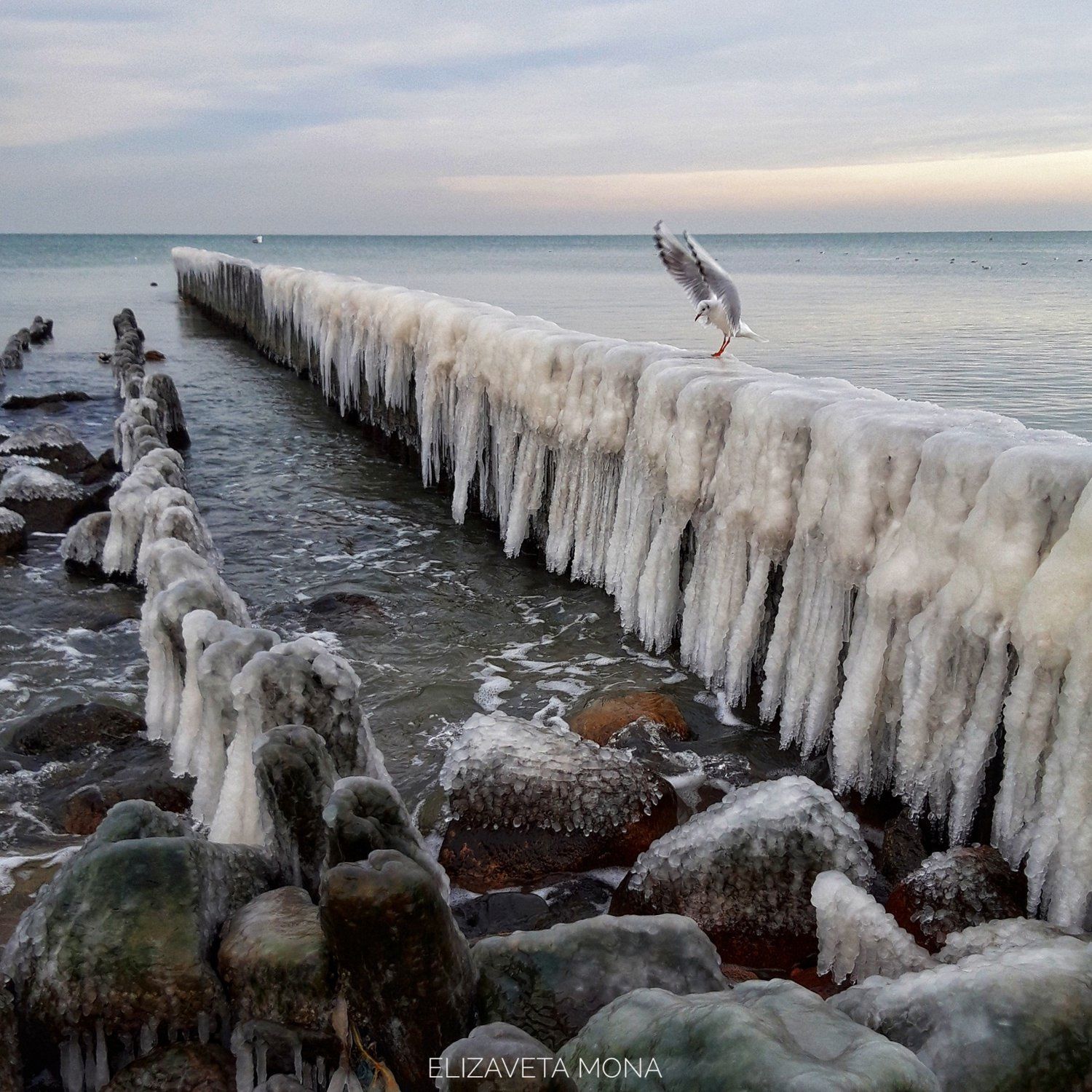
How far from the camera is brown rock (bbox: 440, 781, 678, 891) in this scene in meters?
5.01

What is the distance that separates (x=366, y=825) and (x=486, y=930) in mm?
1583

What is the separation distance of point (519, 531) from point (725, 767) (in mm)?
4219

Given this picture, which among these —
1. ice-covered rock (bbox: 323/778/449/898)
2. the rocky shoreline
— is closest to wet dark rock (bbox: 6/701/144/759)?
the rocky shoreline

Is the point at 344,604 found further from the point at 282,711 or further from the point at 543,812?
the point at 282,711

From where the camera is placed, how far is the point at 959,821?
16.0 ft

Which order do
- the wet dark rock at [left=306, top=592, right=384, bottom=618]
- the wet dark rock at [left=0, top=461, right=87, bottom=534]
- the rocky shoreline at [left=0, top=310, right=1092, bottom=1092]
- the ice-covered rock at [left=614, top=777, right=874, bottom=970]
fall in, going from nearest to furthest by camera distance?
the rocky shoreline at [left=0, top=310, right=1092, bottom=1092] → the ice-covered rock at [left=614, top=777, right=874, bottom=970] → the wet dark rock at [left=306, top=592, right=384, bottom=618] → the wet dark rock at [left=0, top=461, right=87, bottom=534]

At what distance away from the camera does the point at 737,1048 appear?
7.86ft

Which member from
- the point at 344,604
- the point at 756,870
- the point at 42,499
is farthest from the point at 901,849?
the point at 42,499

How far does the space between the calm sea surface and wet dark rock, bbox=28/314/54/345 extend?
2.55 feet

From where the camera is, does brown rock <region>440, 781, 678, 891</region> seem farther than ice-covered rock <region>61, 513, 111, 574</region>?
No

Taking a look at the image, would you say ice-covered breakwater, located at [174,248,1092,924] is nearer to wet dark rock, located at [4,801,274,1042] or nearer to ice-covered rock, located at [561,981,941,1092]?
ice-covered rock, located at [561,981,941,1092]

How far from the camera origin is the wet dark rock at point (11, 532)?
10.6 meters

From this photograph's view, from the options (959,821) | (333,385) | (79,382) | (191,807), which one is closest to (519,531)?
(191,807)

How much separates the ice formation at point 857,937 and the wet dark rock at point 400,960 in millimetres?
1688
